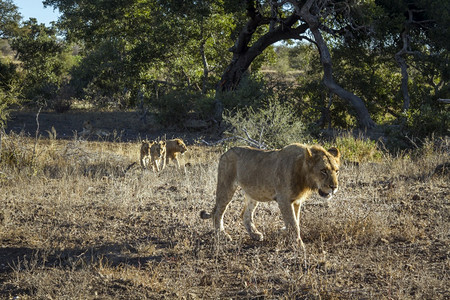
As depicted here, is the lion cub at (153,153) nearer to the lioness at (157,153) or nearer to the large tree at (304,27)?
the lioness at (157,153)

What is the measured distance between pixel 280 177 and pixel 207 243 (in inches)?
54.2

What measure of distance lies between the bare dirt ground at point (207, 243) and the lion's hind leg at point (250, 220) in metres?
0.12

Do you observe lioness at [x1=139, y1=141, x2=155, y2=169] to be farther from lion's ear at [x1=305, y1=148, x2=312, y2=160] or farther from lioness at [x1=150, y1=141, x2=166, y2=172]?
lion's ear at [x1=305, y1=148, x2=312, y2=160]

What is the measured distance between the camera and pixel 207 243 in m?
6.68

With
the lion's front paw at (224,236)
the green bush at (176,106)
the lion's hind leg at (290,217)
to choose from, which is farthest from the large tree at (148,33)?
the lion's hind leg at (290,217)

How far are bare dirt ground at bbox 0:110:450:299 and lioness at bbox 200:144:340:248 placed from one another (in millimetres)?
391

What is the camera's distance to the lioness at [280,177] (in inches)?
228

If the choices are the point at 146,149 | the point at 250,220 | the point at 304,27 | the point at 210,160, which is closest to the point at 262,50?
the point at 304,27

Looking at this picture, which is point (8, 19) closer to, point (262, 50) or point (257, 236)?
point (262, 50)

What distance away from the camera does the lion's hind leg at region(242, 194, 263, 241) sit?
6758 millimetres

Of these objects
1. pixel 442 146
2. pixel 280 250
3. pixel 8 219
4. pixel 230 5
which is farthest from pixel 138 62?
pixel 280 250

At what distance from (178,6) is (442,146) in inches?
510

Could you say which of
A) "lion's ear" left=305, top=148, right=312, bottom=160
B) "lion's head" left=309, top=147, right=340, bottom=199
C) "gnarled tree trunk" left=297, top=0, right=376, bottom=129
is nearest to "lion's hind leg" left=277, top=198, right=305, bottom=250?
"lion's head" left=309, top=147, right=340, bottom=199

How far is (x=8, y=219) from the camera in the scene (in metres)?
7.65
